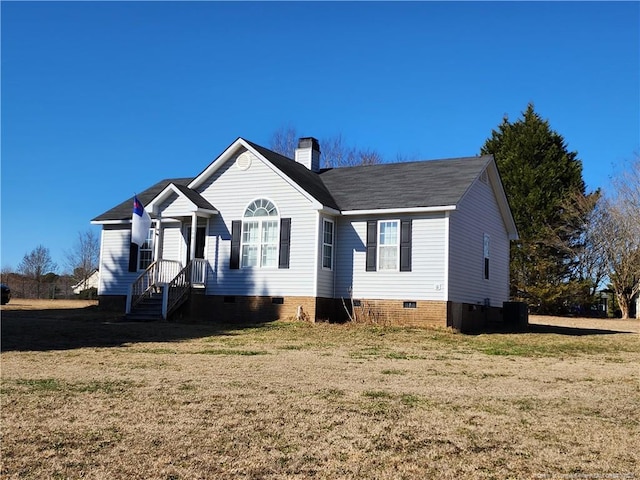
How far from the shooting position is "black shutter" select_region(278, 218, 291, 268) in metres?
20.7

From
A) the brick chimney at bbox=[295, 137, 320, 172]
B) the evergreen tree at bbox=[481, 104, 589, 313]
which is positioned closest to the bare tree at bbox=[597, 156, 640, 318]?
the evergreen tree at bbox=[481, 104, 589, 313]

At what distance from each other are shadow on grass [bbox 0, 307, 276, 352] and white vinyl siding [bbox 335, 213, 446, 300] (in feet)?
11.5

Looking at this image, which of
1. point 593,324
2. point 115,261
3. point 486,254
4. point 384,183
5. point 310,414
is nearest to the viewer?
point 310,414

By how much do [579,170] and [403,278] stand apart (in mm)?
21580

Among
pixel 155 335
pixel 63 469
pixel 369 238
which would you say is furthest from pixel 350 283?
pixel 63 469

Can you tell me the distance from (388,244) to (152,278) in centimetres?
794

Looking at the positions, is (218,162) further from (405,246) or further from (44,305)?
(44,305)

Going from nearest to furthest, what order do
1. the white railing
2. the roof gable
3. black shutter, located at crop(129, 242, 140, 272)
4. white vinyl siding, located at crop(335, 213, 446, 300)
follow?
white vinyl siding, located at crop(335, 213, 446, 300), the roof gable, the white railing, black shutter, located at crop(129, 242, 140, 272)

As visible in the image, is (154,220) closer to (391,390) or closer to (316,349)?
(316,349)

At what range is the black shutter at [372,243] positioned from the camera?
20.5 metres

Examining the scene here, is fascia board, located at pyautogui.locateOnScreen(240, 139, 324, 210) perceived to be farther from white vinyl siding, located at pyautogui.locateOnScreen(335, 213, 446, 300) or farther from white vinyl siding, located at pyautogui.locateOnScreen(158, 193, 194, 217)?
white vinyl siding, located at pyautogui.locateOnScreen(158, 193, 194, 217)

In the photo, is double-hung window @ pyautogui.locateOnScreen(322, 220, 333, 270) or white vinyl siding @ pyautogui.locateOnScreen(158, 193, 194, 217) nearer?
double-hung window @ pyautogui.locateOnScreen(322, 220, 333, 270)

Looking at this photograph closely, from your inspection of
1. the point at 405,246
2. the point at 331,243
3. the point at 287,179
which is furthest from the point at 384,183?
the point at 287,179

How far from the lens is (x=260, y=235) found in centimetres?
2122
